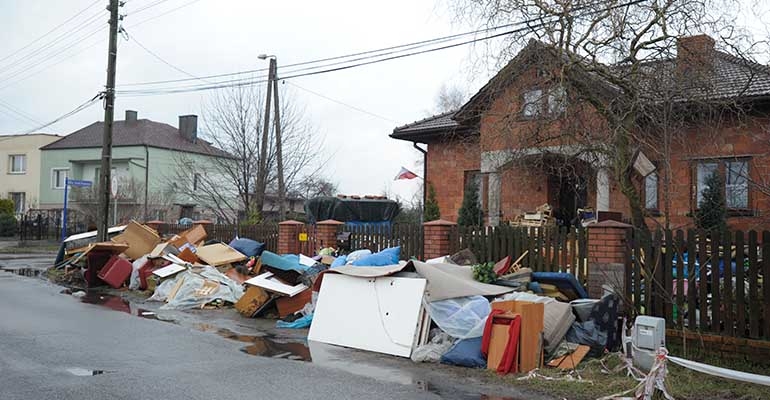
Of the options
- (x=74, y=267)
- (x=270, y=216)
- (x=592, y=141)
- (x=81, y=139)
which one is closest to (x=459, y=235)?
(x=592, y=141)

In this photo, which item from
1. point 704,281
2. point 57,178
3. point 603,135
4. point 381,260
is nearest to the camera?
point 704,281

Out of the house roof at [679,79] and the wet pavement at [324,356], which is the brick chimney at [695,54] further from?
the wet pavement at [324,356]

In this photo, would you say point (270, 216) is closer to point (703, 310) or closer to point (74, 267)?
point (74, 267)

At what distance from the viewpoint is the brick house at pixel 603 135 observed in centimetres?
1273

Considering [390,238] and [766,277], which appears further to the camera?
[390,238]

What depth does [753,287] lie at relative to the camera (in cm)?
788

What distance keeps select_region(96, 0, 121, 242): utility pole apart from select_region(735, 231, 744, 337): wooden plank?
17461 millimetres

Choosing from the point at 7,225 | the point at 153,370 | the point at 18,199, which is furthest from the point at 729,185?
the point at 18,199

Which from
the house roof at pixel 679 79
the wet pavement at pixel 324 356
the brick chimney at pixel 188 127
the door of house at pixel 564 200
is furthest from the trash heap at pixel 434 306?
the brick chimney at pixel 188 127

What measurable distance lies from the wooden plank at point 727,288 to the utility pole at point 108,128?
56.9 feet

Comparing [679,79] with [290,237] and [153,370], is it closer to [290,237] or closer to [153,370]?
[290,237]

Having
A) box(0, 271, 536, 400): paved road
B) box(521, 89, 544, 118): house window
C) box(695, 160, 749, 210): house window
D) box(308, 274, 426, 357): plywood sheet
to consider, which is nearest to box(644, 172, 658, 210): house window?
box(695, 160, 749, 210): house window

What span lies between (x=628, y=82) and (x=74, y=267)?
48.6 ft

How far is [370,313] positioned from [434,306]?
984 mm
